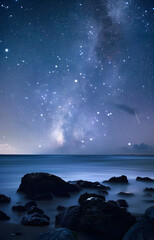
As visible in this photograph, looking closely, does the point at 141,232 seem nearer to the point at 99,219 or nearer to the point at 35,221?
the point at 99,219

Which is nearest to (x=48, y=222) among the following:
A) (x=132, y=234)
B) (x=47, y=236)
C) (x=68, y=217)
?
(x=68, y=217)

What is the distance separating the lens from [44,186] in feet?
36.0

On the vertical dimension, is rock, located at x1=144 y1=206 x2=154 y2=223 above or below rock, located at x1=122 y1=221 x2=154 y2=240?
above

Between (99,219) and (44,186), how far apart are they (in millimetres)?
6092

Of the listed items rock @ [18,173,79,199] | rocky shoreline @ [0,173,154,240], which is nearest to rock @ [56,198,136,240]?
rocky shoreline @ [0,173,154,240]

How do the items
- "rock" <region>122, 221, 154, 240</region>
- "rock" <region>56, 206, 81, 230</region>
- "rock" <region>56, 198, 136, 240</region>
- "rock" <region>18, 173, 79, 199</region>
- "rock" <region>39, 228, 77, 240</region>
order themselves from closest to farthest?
"rock" <region>122, 221, 154, 240</region>
"rock" <region>39, 228, 77, 240</region>
"rock" <region>56, 198, 136, 240</region>
"rock" <region>56, 206, 81, 230</region>
"rock" <region>18, 173, 79, 199</region>

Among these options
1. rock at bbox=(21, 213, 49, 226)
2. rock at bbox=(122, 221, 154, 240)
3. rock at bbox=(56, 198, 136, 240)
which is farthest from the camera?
rock at bbox=(21, 213, 49, 226)

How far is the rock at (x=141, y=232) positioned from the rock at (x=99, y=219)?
86cm

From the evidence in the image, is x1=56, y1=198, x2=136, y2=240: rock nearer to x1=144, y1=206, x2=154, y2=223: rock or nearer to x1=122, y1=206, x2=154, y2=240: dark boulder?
x1=144, y1=206, x2=154, y2=223: rock

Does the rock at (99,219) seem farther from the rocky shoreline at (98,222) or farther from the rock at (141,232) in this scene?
the rock at (141,232)

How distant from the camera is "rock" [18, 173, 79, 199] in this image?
35.6 ft

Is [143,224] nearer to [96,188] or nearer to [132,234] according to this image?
[132,234]

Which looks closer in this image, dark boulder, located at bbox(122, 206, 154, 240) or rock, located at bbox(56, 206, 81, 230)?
dark boulder, located at bbox(122, 206, 154, 240)

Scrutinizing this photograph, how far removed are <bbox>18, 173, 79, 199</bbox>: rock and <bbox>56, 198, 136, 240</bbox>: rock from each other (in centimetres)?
501
